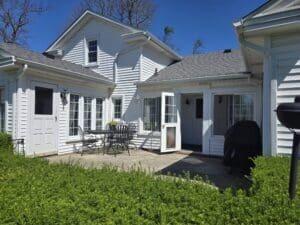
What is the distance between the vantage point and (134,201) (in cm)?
249

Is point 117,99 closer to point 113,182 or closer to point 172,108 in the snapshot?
point 172,108

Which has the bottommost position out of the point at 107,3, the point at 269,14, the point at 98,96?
the point at 98,96

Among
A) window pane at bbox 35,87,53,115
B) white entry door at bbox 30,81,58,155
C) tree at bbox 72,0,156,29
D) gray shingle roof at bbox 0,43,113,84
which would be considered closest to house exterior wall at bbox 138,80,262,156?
gray shingle roof at bbox 0,43,113,84

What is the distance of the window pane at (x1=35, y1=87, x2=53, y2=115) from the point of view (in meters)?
9.48

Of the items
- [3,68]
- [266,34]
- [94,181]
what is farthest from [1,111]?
[266,34]

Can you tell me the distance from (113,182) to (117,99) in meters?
10.3

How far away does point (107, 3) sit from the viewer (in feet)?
83.2

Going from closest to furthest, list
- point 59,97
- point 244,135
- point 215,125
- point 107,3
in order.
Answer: point 244,135
point 59,97
point 215,125
point 107,3

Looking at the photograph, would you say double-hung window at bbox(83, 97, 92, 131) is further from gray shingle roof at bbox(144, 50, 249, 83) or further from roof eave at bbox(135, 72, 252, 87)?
A: gray shingle roof at bbox(144, 50, 249, 83)

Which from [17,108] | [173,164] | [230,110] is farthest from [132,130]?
[17,108]

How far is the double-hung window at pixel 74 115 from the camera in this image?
35.6ft

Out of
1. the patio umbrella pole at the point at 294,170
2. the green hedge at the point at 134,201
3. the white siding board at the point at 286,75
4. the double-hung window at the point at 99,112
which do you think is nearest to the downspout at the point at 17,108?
the double-hung window at the point at 99,112

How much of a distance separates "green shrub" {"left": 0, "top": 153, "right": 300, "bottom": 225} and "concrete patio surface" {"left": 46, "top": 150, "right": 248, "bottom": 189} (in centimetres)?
273

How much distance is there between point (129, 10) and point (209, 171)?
20731mm
